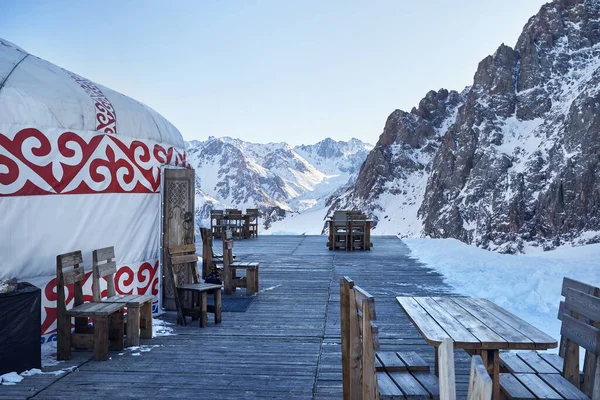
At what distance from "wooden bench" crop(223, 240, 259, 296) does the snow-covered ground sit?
351cm

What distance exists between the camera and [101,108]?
19.2 feet

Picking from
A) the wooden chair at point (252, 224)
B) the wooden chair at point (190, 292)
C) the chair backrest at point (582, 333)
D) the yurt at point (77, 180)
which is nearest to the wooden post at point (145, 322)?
the wooden chair at point (190, 292)

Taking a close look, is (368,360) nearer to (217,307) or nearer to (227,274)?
(217,307)

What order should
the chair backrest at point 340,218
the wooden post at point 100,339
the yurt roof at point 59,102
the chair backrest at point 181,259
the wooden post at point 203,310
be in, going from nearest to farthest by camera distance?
the wooden post at point 100,339
the yurt roof at point 59,102
the wooden post at point 203,310
the chair backrest at point 181,259
the chair backrest at point 340,218

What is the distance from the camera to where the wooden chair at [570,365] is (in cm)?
263

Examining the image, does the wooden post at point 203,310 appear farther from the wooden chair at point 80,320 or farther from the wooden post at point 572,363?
the wooden post at point 572,363

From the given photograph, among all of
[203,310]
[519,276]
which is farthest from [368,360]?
[519,276]

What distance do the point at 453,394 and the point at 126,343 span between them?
14.2ft

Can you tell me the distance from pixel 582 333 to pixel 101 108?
558 centimetres

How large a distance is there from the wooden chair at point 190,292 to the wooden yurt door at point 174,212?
38 cm

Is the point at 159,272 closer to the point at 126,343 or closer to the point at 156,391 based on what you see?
the point at 126,343

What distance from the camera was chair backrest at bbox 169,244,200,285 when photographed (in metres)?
6.05

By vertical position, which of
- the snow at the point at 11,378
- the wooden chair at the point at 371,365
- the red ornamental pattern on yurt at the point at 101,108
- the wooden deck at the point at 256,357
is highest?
the red ornamental pattern on yurt at the point at 101,108

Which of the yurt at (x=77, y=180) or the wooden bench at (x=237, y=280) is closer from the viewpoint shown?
the yurt at (x=77, y=180)
